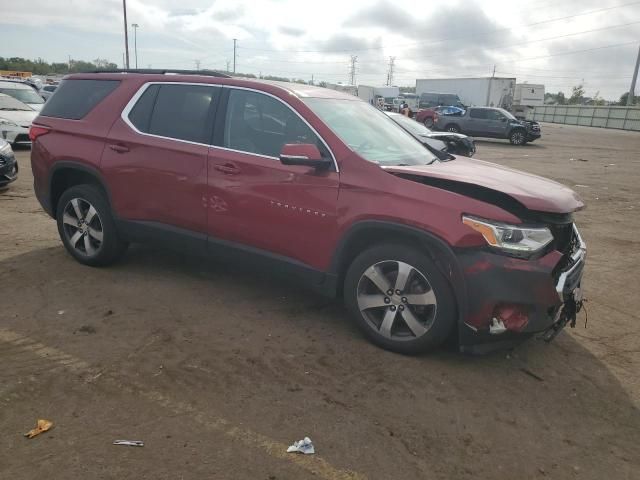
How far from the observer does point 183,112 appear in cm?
441

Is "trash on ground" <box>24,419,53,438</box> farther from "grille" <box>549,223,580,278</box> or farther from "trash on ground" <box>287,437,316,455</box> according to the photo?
"grille" <box>549,223,580,278</box>

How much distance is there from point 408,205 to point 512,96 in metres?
43.1

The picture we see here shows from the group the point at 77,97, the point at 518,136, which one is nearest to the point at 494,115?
the point at 518,136

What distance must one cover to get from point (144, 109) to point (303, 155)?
1890 millimetres

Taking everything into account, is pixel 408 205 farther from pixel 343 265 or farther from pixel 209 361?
pixel 209 361

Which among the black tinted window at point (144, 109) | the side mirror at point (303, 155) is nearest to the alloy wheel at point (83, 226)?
the black tinted window at point (144, 109)

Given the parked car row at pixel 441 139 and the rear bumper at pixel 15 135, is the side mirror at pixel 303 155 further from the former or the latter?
the rear bumper at pixel 15 135

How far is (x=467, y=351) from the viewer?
11.0ft

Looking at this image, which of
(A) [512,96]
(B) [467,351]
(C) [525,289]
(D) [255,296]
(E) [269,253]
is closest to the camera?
(C) [525,289]

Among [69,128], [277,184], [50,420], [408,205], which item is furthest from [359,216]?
[69,128]

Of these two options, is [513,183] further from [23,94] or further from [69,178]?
[23,94]

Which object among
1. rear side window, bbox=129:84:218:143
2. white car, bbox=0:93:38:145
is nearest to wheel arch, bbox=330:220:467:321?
rear side window, bbox=129:84:218:143

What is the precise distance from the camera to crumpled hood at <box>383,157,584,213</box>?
3.26 m

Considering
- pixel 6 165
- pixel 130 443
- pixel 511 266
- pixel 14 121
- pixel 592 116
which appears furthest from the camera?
pixel 592 116
